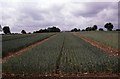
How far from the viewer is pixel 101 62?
14922 millimetres

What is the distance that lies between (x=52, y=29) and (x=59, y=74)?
162 metres

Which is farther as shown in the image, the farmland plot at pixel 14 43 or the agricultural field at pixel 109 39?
the agricultural field at pixel 109 39

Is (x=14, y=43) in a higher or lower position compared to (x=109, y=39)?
lower

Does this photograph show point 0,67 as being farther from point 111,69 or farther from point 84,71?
point 111,69

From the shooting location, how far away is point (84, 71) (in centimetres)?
1323

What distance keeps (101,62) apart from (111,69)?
1.53 meters

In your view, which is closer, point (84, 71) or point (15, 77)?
point (15, 77)

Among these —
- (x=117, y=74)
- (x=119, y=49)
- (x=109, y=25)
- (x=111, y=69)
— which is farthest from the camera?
(x=109, y=25)

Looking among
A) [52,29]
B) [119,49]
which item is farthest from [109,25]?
[119,49]

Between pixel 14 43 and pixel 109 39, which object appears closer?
pixel 109 39

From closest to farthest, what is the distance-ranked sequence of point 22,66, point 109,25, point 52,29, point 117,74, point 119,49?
point 117,74 → point 22,66 → point 119,49 → point 109,25 → point 52,29

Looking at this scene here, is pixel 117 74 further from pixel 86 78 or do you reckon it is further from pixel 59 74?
pixel 59 74

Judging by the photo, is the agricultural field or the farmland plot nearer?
the farmland plot

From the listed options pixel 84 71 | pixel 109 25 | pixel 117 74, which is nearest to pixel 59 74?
pixel 84 71
